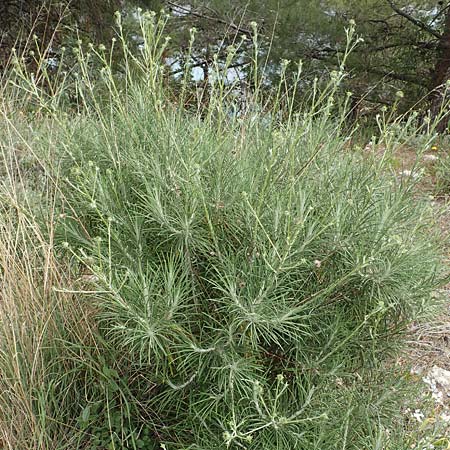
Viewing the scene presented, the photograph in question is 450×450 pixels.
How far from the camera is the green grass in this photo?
4.81 feet

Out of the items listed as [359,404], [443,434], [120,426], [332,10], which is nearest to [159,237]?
[120,426]

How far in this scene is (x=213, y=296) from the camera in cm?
169

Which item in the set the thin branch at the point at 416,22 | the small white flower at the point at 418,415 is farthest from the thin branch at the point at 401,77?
the small white flower at the point at 418,415

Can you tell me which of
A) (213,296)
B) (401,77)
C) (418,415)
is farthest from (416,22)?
(213,296)

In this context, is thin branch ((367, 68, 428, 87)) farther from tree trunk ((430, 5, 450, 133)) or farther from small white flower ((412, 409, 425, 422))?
small white flower ((412, 409, 425, 422))

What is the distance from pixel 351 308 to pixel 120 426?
35.3 inches

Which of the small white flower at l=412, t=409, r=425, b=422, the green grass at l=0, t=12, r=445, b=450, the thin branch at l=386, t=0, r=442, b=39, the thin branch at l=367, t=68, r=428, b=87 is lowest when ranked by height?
the small white flower at l=412, t=409, r=425, b=422

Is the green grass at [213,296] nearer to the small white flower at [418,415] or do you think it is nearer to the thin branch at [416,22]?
the small white flower at [418,415]

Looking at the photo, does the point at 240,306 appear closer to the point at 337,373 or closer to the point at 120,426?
the point at 337,373

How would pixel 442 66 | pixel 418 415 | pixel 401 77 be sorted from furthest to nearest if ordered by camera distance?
pixel 401 77, pixel 442 66, pixel 418 415

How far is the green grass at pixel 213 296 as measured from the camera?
1.47 meters

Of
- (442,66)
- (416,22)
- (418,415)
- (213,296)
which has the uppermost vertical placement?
(416,22)

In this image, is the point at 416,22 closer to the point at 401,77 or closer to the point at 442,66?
the point at 442,66

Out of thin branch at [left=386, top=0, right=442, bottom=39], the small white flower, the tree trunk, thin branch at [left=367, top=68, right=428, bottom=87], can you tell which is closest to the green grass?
the small white flower
